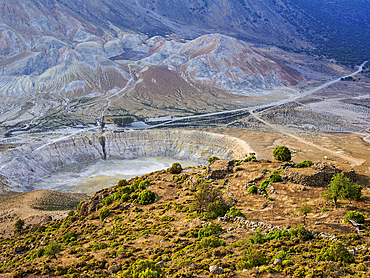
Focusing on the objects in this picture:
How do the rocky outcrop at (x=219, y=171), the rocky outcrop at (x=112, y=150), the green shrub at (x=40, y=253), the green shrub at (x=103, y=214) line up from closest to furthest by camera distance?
the green shrub at (x=40, y=253) → the green shrub at (x=103, y=214) → the rocky outcrop at (x=219, y=171) → the rocky outcrop at (x=112, y=150)

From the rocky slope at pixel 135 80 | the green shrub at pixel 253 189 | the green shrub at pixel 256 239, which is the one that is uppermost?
the rocky slope at pixel 135 80

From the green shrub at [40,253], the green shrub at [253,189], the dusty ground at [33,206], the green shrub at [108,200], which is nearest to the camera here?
the green shrub at [40,253]

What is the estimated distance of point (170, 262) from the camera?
18.0 m

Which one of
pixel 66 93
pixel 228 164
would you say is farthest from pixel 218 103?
pixel 228 164

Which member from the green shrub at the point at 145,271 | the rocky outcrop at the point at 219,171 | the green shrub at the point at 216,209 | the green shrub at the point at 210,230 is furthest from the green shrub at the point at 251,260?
the rocky outcrop at the point at 219,171

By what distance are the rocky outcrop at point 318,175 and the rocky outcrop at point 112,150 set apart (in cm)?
3793

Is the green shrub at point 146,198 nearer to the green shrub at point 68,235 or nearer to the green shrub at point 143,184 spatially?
the green shrub at point 143,184

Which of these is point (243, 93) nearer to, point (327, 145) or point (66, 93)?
point (327, 145)

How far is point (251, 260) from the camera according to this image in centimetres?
1519

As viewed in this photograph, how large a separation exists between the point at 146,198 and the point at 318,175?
20.2 m

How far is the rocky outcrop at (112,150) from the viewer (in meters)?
65.3

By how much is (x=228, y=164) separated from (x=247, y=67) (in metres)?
137

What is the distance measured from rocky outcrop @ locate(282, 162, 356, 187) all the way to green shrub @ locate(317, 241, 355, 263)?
13780 millimetres

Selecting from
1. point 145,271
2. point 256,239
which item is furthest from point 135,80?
point 145,271
